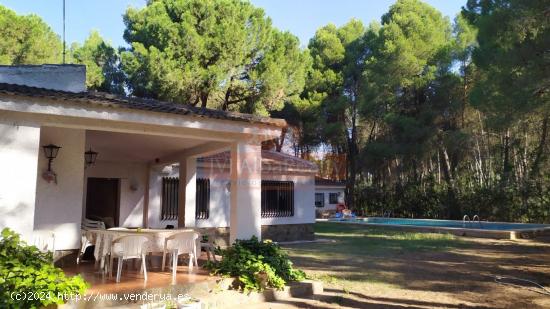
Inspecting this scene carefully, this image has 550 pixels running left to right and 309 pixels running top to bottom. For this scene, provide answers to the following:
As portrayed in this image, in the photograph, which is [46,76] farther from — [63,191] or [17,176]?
[17,176]

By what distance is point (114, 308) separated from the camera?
206 inches

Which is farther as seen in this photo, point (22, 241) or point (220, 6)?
point (220, 6)

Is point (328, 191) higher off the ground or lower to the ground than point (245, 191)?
higher

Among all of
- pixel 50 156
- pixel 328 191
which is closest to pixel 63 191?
pixel 50 156

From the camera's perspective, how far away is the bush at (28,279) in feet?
15.2

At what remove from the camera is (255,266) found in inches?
263

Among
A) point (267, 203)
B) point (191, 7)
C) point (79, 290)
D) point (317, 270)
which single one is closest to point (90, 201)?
point (267, 203)

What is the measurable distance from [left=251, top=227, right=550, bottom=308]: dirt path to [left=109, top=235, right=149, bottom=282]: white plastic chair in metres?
2.09

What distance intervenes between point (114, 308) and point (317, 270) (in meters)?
5.04

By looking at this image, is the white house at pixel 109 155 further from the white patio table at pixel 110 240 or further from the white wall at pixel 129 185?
the white patio table at pixel 110 240

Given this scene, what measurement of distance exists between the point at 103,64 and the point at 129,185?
35.4 feet

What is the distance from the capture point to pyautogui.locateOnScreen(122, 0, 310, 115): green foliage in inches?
733

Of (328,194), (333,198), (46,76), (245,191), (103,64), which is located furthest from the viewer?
(333,198)

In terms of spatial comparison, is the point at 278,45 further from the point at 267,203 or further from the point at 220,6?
the point at 267,203
